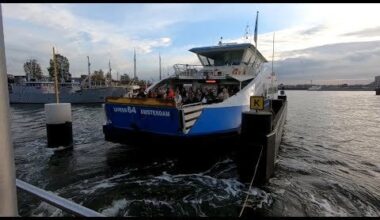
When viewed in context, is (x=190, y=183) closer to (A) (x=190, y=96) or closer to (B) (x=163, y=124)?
(B) (x=163, y=124)

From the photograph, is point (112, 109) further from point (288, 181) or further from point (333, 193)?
point (333, 193)

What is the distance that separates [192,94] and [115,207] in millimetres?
8079

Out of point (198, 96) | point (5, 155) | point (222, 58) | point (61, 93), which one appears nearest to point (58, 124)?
point (198, 96)

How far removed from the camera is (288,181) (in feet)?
28.3

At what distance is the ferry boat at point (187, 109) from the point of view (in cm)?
991

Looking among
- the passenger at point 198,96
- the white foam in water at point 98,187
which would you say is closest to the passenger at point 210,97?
the passenger at point 198,96

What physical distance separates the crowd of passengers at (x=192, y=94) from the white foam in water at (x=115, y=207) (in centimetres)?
572

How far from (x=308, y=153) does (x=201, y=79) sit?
587cm

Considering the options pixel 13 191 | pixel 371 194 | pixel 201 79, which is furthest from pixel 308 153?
pixel 13 191

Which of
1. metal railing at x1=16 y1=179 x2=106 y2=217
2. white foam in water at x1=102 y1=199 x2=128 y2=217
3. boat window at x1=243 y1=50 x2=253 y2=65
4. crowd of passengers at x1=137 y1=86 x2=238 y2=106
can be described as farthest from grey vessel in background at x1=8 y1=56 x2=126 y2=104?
metal railing at x1=16 y1=179 x2=106 y2=217

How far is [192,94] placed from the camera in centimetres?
1397

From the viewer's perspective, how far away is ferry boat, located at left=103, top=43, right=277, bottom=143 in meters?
9.91

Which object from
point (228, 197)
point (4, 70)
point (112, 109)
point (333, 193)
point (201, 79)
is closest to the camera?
point (4, 70)

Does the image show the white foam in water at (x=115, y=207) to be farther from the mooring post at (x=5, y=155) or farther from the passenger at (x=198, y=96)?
the passenger at (x=198, y=96)
